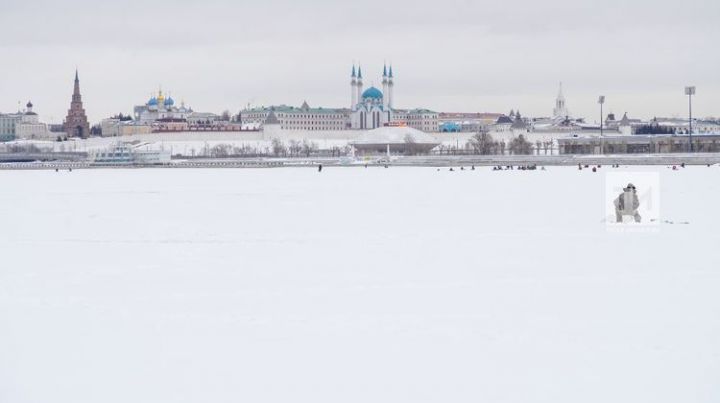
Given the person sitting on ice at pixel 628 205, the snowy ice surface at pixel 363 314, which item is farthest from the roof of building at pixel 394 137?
the snowy ice surface at pixel 363 314

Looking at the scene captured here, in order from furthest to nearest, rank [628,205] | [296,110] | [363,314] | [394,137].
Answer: [296,110]
[394,137]
[628,205]
[363,314]

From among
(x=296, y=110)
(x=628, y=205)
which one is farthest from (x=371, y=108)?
(x=628, y=205)

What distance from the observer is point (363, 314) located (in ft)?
26.0

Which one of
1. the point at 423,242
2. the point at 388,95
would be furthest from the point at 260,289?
the point at 388,95

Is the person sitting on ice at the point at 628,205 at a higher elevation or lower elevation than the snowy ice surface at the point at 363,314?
higher

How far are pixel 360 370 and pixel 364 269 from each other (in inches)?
163

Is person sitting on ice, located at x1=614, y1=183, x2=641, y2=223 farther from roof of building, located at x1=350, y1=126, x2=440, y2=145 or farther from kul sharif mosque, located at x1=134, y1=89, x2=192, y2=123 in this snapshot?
kul sharif mosque, located at x1=134, y1=89, x2=192, y2=123

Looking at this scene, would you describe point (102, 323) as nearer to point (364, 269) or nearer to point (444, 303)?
point (444, 303)

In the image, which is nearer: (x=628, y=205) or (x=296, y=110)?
(x=628, y=205)

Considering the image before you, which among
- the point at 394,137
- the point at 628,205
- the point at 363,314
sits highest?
the point at 394,137

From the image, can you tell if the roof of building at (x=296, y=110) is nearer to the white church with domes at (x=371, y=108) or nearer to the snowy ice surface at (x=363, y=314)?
the white church with domes at (x=371, y=108)

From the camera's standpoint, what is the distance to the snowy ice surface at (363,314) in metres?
6.03

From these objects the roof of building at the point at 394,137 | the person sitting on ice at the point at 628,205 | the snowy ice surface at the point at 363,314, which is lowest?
the snowy ice surface at the point at 363,314

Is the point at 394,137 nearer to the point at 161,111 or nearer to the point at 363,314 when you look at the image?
the point at 161,111
